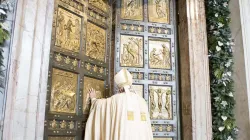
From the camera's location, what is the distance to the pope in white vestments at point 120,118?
3.82 meters

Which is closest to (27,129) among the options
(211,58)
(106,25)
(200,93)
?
(106,25)

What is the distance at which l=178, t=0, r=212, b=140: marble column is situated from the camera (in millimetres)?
4688

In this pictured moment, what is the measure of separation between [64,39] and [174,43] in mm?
1933

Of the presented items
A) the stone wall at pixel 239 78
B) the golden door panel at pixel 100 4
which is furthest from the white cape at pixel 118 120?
the stone wall at pixel 239 78

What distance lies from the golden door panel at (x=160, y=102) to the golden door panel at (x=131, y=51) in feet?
1.57

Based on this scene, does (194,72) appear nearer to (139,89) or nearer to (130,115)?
(139,89)

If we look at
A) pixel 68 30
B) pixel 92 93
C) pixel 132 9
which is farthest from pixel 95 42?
pixel 132 9

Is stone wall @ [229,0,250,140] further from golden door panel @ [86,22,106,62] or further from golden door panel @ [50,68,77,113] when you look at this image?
golden door panel @ [50,68,77,113]

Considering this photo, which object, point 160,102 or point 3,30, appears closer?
point 3,30

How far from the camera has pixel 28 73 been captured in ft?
10.7

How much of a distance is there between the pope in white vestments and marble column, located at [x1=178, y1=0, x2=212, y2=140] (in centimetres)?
90

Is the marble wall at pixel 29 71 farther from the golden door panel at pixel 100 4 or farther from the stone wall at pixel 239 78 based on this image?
the stone wall at pixel 239 78

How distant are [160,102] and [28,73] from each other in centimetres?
230

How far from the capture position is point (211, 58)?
5.19m
